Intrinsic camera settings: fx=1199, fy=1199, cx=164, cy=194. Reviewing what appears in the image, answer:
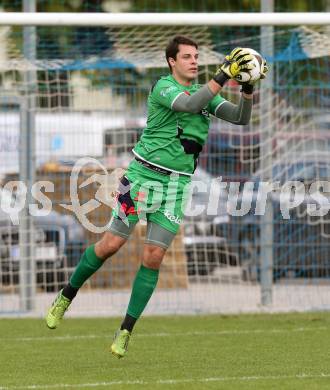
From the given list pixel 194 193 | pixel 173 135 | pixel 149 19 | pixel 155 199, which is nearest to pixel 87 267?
pixel 155 199

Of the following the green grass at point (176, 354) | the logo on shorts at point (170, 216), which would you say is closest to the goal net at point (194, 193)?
the green grass at point (176, 354)

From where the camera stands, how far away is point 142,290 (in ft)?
25.4

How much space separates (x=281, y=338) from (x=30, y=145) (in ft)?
12.4

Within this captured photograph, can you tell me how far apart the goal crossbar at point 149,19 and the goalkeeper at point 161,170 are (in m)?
1.81

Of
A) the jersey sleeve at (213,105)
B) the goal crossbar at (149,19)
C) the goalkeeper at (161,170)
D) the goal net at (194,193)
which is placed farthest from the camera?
the goal net at (194,193)

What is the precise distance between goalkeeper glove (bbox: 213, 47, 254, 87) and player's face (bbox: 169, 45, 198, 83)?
0.36m

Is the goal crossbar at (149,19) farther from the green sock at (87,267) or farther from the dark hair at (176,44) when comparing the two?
the green sock at (87,267)

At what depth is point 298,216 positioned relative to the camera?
1255 centimetres

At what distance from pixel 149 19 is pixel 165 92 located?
2.09 m

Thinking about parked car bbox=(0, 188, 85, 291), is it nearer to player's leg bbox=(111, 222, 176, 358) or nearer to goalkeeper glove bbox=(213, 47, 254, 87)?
player's leg bbox=(111, 222, 176, 358)

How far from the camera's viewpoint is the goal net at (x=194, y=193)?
39.4 ft

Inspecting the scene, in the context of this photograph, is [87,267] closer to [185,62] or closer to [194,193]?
[185,62]

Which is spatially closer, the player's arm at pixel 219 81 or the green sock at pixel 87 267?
the player's arm at pixel 219 81

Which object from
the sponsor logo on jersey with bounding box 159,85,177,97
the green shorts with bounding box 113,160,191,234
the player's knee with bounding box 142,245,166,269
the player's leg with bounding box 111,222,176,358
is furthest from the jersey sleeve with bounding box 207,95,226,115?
the player's knee with bounding box 142,245,166,269
